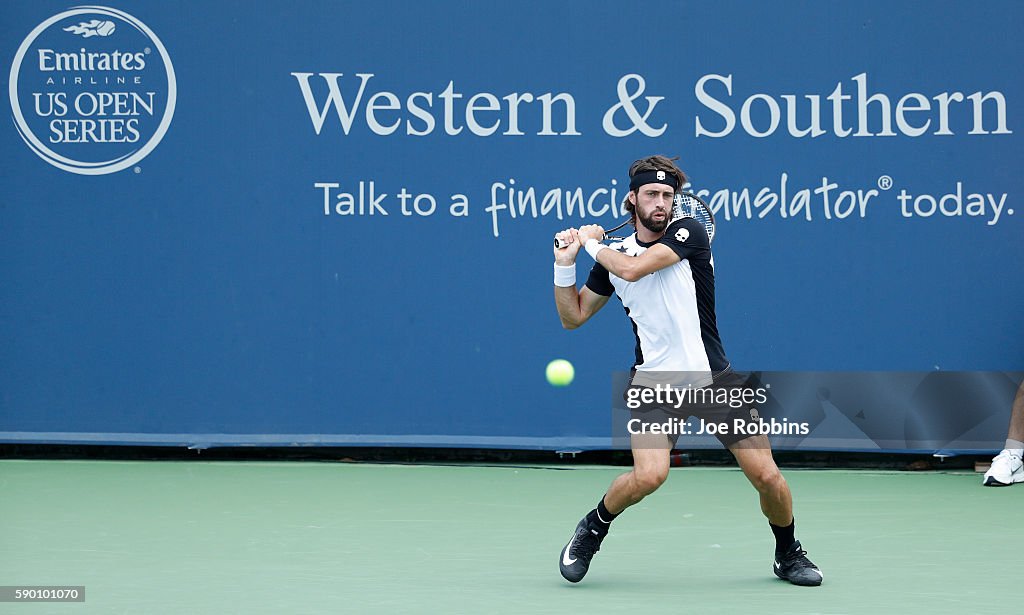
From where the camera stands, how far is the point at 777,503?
5.26 m

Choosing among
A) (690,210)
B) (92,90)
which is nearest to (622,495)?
(690,210)

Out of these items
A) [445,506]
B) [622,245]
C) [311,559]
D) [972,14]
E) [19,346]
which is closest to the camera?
[622,245]

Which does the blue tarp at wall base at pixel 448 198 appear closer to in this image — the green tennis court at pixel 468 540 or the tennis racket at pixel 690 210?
the green tennis court at pixel 468 540

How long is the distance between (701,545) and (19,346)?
172 inches

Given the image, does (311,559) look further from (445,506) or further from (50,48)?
(50,48)

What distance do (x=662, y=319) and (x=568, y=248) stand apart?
0.43 metres

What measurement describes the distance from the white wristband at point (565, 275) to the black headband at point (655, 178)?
1.25 ft

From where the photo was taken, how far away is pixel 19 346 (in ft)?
27.9

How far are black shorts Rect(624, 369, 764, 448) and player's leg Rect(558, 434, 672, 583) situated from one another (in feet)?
0.19

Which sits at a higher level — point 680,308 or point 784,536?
point 680,308

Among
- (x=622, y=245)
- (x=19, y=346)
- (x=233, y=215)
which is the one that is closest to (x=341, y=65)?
(x=233, y=215)

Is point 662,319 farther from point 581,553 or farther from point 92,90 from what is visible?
point 92,90

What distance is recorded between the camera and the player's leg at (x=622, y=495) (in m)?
5.21

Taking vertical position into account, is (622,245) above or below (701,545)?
above
